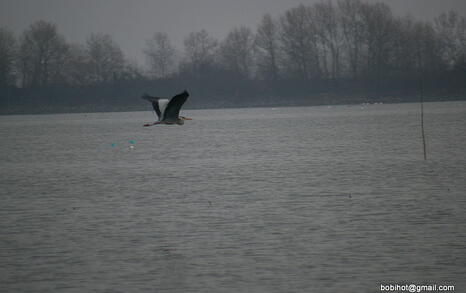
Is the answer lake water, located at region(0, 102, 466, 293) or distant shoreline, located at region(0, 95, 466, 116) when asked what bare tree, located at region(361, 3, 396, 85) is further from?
lake water, located at region(0, 102, 466, 293)

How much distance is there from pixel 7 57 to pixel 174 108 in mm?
80890

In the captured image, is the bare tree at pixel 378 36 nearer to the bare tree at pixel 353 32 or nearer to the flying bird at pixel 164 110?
the bare tree at pixel 353 32

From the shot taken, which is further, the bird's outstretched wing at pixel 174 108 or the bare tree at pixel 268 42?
the bare tree at pixel 268 42

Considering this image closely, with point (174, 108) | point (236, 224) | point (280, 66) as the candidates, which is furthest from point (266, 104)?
point (236, 224)

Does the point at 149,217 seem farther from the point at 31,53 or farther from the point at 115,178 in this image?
the point at 31,53

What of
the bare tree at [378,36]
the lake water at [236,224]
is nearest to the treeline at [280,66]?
the bare tree at [378,36]

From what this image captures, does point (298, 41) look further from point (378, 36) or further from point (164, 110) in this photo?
point (164, 110)

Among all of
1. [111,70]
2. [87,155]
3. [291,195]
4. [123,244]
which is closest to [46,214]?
[123,244]

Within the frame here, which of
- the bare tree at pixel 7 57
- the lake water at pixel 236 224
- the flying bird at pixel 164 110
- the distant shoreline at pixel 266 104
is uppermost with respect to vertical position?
the bare tree at pixel 7 57

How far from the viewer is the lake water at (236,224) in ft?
34.6

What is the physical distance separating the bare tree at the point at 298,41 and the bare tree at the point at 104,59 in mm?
21931

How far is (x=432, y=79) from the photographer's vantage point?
91125 mm

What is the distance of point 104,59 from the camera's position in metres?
106

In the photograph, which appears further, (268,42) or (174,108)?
(268,42)
